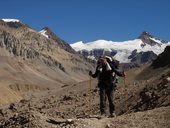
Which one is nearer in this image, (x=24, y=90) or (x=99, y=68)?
(x=99, y=68)

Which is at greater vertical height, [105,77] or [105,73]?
[105,73]

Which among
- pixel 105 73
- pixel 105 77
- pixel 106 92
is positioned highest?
pixel 105 73

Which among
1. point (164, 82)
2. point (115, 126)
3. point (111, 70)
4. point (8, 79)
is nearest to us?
point (115, 126)

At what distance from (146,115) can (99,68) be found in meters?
2.32

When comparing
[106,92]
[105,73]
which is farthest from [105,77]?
[106,92]

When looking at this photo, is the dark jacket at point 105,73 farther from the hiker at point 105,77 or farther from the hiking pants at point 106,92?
the hiking pants at point 106,92

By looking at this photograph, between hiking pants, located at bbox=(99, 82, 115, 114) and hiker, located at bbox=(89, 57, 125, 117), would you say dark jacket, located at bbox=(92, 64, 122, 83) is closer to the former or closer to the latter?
hiker, located at bbox=(89, 57, 125, 117)

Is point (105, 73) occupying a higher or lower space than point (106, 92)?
higher

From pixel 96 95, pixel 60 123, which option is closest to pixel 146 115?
pixel 60 123

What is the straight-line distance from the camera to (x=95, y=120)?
13039 mm

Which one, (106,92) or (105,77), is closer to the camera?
(105,77)

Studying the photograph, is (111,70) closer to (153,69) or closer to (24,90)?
(153,69)

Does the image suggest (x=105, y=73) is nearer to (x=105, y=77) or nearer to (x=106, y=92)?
(x=105, y=77)

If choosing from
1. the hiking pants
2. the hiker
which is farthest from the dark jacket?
the hiking pants
